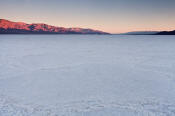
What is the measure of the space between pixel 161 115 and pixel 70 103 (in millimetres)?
2459

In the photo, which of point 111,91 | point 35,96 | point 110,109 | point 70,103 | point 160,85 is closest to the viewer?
point 110,109

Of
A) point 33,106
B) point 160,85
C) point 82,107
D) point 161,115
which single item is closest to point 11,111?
point 33,106

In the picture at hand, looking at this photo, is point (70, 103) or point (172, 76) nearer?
point (70, 103)

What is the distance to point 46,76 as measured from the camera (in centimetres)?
690

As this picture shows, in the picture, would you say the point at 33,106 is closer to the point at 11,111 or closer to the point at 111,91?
the point at 11,111

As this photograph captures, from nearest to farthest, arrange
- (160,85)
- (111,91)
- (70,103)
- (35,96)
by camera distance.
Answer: (70,103) → (35,96) → (111,91) → (160,85)

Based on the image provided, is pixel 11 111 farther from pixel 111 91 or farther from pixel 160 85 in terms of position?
pixel 160 85

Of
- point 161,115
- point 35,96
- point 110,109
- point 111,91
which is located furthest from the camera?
point 111,91

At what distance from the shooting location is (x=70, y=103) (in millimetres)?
4250

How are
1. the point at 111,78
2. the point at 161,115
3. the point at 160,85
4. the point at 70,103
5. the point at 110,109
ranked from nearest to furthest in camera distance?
the point at 161,115 < the point at 110,109 < the point at 70,103 < the point at 160,85 < the point at 111,78

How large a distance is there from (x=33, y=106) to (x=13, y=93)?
1.35 m

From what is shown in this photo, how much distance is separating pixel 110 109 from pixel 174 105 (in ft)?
6.04

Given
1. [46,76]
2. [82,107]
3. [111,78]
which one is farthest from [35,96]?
[111,78]

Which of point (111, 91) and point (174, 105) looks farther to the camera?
point (111, 91)
